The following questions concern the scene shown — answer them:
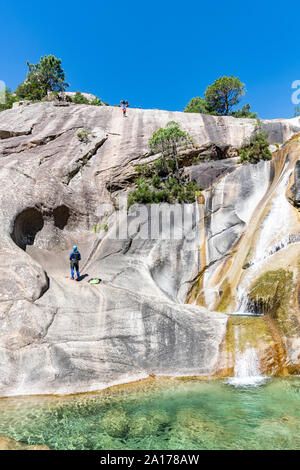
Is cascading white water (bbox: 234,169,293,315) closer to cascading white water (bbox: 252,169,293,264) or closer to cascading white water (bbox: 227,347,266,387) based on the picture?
cascading white water (bbox: 252,169,293,264)

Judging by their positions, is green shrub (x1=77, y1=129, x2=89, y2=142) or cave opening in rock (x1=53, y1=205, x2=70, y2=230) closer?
cave opening in rock (x1=53, y1=205, x2=70, y2=230)

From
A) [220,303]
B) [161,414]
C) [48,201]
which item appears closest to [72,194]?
[48,201]

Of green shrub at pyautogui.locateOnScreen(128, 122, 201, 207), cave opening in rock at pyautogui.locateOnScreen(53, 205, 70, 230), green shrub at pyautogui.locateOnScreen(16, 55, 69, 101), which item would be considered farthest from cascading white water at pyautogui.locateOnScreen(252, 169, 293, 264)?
green shrub at pyautogui.locateOnScreen(16, 55, 69, 101)

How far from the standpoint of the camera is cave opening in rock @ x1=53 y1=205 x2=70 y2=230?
815 inches

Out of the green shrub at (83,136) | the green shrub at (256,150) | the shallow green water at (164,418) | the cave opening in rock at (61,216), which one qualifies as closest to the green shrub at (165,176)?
the cave opening in rock at (61,216)

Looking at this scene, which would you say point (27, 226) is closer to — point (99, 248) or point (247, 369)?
point (99, 248)

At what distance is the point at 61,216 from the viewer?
69.4 feet

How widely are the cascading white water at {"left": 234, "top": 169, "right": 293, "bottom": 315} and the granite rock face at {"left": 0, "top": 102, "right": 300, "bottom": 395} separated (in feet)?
6.47

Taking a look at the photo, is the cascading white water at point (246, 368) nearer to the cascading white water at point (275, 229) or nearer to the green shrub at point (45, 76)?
the cascading white water at point (275, 229)

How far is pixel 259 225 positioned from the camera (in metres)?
19.4

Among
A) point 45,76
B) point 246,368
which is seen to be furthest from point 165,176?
point 45,76

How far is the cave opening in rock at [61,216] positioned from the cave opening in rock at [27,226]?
3.47 ft

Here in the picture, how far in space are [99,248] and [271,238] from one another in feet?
33.9

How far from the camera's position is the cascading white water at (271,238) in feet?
52.6
